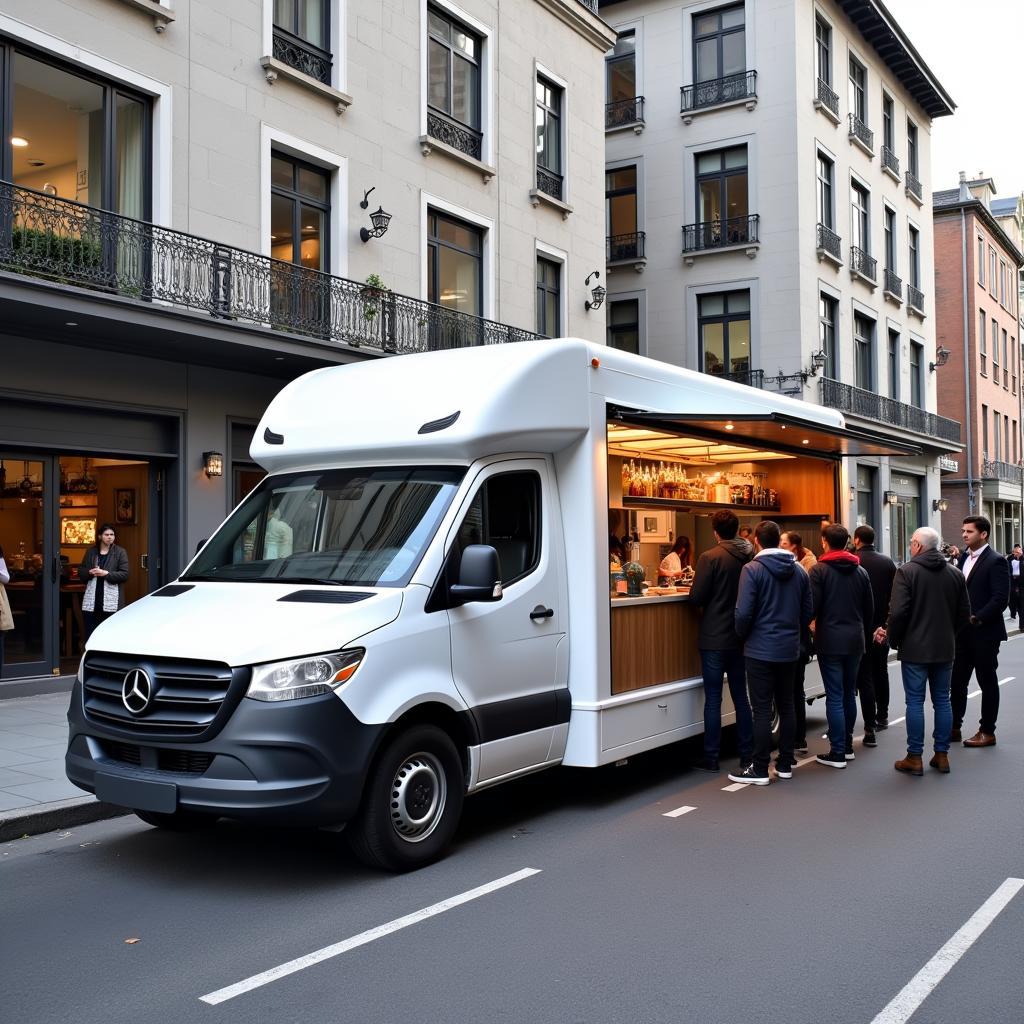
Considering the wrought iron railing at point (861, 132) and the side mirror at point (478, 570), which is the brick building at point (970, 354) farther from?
the side mirror at point (478, 570)

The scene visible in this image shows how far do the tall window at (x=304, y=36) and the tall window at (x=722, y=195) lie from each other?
1467 centimetres

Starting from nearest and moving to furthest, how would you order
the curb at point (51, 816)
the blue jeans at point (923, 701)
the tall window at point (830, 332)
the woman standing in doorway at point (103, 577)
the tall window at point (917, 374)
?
the curb at point (51, 816) → the blue jeans at point (923, 701) → the woman standing in doorway at point (103, 577) → the tall window at point (830, 332) → the tall window at point (917, 374)

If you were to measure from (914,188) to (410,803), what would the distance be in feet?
120

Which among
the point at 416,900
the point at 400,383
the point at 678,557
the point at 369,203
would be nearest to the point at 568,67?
the point at 369,203

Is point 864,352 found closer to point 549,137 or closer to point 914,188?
point 914,188

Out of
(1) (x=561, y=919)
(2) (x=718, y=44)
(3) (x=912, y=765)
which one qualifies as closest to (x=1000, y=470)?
(2) (x=718, y=44)

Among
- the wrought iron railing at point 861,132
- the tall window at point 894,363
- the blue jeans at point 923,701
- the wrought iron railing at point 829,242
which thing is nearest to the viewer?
the blue jeans at point 923,701

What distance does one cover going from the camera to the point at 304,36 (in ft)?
54.4

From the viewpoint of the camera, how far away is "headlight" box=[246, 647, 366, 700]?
5.47m

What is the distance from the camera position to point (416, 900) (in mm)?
5516

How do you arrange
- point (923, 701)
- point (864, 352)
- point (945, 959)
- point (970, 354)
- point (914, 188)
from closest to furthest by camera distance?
point (945, 959) < point (923, 701) < point (864, 352) < point (914, 188) < point (970, 354)

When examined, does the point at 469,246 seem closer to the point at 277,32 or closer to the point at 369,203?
the point at 369,203

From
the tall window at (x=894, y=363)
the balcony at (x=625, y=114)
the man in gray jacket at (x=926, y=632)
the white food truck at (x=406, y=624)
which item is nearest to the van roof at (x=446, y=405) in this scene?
the white food truck at (x=406, y=624)

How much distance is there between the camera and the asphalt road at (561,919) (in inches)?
169
